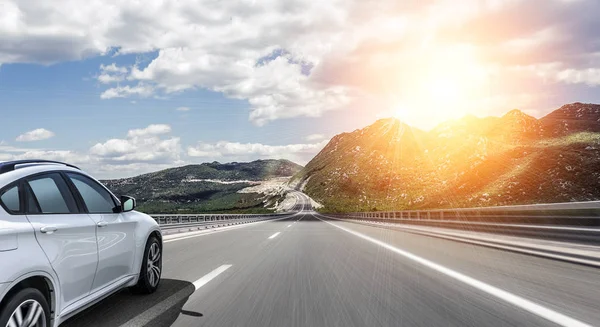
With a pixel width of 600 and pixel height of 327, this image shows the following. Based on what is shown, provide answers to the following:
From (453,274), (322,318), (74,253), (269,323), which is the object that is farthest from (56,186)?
(453,274)

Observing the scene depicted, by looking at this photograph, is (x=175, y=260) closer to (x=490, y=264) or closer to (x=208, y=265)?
(x=208, y=265)

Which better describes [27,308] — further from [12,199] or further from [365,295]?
[365,295]

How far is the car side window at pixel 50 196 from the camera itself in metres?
4.16

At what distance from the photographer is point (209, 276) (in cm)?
806

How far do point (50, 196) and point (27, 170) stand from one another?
37 cm

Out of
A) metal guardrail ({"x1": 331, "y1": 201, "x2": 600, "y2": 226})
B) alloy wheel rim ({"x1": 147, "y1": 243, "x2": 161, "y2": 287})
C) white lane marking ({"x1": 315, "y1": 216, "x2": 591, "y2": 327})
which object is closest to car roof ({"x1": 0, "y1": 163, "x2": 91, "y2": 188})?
alloy wheel rim ({"x1": 147, "y1": 243, "x2": 161, "y2": 287})

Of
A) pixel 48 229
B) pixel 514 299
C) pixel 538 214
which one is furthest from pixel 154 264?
pixel 538 214

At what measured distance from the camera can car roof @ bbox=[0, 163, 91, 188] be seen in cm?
386

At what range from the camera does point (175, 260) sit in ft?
34.7

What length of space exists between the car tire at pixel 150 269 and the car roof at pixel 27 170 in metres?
1.82

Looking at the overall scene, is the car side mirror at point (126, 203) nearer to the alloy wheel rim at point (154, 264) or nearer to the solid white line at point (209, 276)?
the alloy wheel rim at point (154, 264)

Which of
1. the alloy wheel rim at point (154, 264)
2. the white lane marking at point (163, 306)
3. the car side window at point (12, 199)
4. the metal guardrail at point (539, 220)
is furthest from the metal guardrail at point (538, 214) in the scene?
the car side window at point (12, 199)

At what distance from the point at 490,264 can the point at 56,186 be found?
25.5ft

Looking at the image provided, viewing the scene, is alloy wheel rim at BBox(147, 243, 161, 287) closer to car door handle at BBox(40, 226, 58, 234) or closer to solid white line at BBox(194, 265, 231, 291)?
solid white line at BBox(194, 265, 231, 291)
